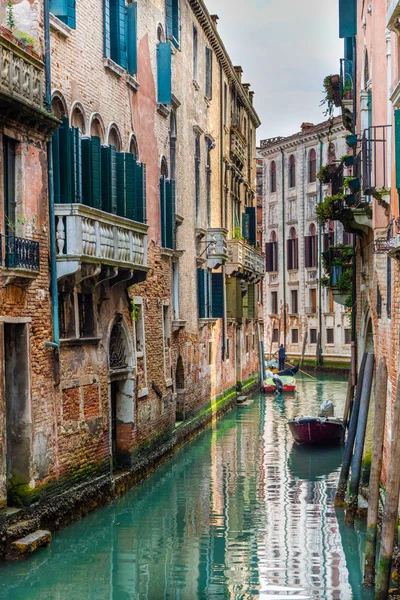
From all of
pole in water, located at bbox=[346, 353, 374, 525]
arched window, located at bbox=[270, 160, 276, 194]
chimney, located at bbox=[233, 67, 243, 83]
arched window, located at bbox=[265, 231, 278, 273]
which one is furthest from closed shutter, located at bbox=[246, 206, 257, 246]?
pole in water, located at bbox=[346, 353, 374, 525]

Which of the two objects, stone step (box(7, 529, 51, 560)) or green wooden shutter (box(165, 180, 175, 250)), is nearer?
stone step (box(7, 529, 51, 560))

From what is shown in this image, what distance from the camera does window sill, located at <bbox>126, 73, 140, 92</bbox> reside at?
16.2 meters

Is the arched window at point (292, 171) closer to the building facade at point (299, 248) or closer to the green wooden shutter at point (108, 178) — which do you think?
the building facade at point (299, 248)

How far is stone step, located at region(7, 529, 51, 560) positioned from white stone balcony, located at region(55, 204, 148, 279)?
3.10 m

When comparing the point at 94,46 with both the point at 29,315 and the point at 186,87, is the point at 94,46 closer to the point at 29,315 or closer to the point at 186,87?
the point at 29,315

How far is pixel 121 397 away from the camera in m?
16.0

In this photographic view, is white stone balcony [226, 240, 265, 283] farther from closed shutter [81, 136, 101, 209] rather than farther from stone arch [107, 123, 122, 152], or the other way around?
closed shutter [81, 136, 101, 209]

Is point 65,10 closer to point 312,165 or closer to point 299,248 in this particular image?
point 312,165

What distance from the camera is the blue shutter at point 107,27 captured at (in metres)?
15.0

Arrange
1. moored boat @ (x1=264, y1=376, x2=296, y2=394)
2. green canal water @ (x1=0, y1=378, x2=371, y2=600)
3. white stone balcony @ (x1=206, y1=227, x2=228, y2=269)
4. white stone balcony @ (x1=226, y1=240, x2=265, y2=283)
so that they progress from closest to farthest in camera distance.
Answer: green canal water @ (x1=0, y1=378, x2=371, y2=600)
white stone balcony @ (x1=206, y1=227, x2=228, y2=269)
white stone balcony @ (x1=226, y1=240, x2=265, y2=283)
moored boat @ (x1=264, y1=376, x2=296, y2=394)

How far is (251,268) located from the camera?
31781mm

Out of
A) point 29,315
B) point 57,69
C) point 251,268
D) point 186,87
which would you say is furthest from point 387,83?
point 251,268

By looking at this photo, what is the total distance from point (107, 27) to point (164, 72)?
372 cm

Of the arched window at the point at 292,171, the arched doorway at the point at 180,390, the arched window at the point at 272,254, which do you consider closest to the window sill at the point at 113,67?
the arched doorway at the point at 180,390
